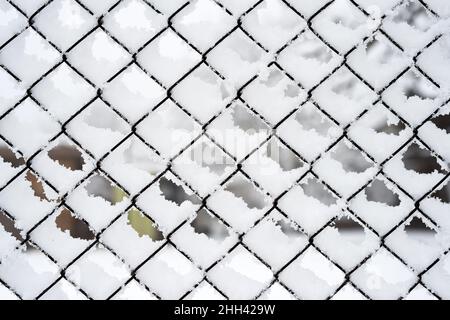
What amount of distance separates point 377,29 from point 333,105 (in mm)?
174

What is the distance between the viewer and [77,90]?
30.0 inches

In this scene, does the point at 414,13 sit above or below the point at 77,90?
above

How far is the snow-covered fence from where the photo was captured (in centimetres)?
76

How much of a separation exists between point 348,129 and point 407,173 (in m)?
0.15

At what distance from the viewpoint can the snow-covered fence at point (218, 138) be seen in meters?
0.76

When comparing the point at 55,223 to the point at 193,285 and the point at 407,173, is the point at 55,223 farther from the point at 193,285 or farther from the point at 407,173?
the point at 407,173

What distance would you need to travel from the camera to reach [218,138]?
77 centimetres
